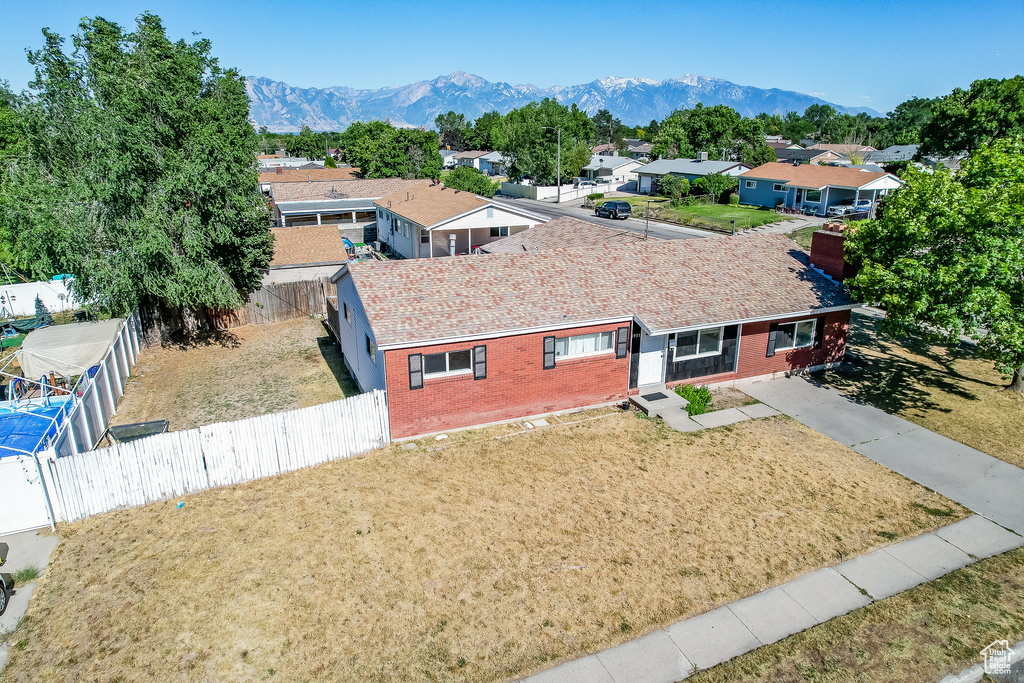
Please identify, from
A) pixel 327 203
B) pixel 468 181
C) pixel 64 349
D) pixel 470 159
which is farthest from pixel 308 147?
pixel 64 349

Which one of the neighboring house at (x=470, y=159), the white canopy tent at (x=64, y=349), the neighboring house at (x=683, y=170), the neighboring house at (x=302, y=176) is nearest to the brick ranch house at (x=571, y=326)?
the white canopy tent at (x=64, y=349)

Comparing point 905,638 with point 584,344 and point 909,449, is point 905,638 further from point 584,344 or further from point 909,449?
point 584,344

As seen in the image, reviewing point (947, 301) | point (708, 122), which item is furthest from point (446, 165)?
point (947, 301)

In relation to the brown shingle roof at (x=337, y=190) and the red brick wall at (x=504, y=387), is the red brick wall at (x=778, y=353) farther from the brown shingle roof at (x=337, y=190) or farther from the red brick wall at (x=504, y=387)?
the brown shingle roof at (x=337, y=190)

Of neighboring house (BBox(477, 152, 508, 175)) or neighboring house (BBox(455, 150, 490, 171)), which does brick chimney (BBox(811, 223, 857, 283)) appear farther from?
neighboring house (BBox(455, 150, 490, 171))

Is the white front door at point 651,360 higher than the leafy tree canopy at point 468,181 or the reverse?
the reverse

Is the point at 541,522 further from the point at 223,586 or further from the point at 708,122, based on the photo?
the point at 708,122

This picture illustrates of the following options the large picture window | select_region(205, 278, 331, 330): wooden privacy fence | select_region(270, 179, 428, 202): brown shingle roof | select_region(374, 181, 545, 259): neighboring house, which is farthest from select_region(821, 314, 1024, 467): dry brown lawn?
select_region(270, 179, 428, 202): brown shingle roof
